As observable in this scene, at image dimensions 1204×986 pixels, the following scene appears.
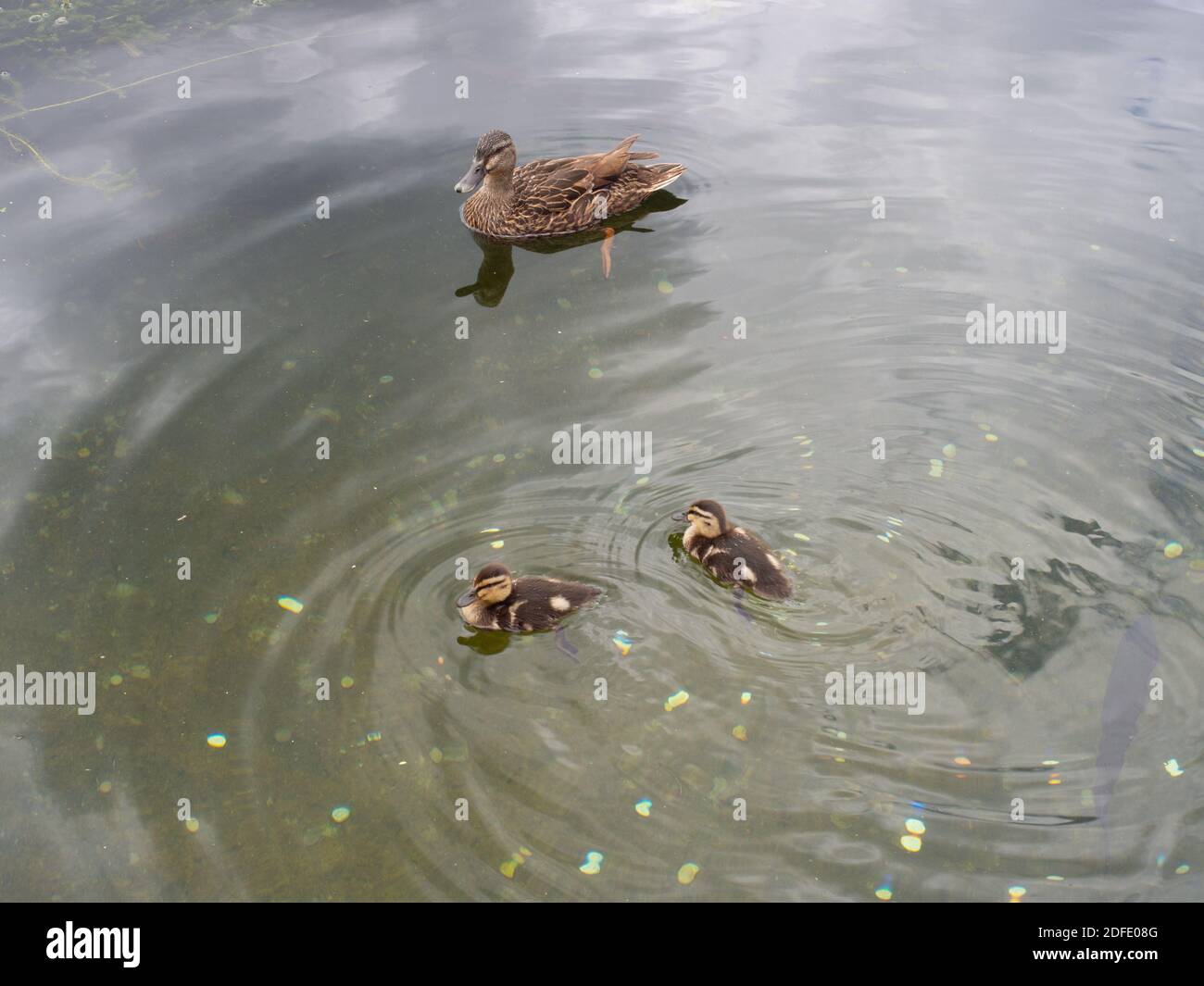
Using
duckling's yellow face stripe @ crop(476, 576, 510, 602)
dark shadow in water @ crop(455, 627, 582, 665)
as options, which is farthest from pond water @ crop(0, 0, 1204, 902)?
duckling's yellow face stripe @ crop(476, 576, 510, 602)

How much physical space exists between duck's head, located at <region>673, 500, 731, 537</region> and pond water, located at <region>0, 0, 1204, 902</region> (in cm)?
29

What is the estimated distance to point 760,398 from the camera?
6.80 meters

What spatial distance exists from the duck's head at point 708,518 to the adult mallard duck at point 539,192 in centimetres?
400

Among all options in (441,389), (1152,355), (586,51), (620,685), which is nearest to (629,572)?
(620,685)

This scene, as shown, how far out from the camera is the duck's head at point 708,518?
18.3 ft

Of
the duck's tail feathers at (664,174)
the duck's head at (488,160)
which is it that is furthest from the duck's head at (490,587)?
the duck's tail feathers at (664,174)

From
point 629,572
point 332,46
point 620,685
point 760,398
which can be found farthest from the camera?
point 332,46

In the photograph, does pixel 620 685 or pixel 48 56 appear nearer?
pixel 620 685

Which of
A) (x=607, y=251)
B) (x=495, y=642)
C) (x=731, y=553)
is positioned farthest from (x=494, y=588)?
(x=607, y=251)

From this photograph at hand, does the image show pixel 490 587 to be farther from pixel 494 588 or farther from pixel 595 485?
pixel 595 485

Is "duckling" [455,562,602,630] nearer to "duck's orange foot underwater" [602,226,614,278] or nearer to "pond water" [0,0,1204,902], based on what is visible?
"pond water" [0,0,1204,902]

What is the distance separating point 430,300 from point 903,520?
3.90m

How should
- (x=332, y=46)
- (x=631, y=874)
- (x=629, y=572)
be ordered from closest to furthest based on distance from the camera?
(x=631, y=874) < (x=629, y=572) < (x=332, y=46)

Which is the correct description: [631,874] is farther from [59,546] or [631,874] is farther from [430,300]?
[430,300]
